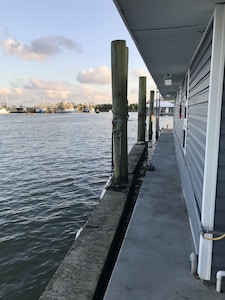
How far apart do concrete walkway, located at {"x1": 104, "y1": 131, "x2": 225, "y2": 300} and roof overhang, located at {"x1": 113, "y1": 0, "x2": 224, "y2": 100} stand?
2239mm

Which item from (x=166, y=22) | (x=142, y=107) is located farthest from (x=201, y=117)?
(x=142, y=107)

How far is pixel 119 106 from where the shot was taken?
468cm

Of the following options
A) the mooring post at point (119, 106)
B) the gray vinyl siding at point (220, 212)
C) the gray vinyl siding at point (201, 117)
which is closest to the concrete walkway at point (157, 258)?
the gray vinyl siding at point (220, 212)

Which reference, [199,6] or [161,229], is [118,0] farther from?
[161,229]

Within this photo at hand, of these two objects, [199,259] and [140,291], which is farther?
[199,259]

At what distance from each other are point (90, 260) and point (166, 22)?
247 cm

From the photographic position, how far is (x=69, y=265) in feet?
7.97

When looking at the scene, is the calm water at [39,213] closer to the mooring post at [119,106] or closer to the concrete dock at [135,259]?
the concrete dock at [135,259]

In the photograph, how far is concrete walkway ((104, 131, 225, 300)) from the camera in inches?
77.7

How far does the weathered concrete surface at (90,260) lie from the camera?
2094mm

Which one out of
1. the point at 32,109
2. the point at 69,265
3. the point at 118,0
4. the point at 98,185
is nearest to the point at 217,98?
the point at 118,0

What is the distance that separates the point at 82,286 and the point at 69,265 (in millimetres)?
331

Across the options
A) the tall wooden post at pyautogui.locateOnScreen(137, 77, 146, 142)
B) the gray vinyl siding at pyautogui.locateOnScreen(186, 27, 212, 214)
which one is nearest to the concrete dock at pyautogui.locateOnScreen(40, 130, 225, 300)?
the gray vinyl siding at pyautogui.locateOnScreen(186, 27, 212, 214)

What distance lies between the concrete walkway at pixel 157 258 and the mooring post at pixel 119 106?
0.98 meters
